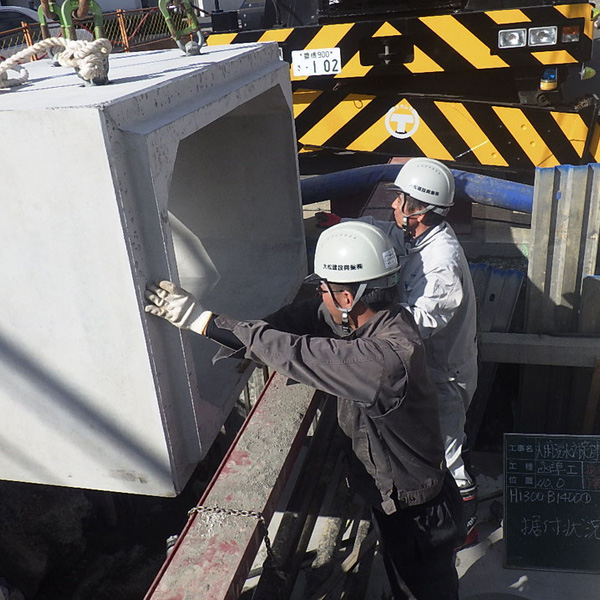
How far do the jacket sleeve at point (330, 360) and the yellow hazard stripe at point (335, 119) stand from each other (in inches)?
158

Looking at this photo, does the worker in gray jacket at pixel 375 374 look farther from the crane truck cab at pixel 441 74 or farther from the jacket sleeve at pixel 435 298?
the crane truck cab at pixel 441 74

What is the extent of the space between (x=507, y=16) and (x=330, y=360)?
13.3 feet

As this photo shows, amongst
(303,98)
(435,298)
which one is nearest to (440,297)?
(435,298)

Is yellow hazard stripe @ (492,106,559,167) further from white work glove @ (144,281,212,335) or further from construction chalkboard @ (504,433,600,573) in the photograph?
white work glove @ (144,281,212,335)

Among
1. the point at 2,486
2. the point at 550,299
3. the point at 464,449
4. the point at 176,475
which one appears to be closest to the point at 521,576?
the point at 464,449

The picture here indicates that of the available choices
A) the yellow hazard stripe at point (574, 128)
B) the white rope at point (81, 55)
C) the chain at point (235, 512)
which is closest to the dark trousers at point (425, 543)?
the chain at point (235, 512)

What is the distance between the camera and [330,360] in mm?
2020

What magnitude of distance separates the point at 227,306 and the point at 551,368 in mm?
2158

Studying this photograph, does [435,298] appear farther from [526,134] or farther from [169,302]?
[526,134]

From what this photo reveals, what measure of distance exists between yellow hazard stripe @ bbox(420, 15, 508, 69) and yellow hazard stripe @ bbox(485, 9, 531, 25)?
19 centimetres

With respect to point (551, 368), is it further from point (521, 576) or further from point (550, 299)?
point (521, 576)

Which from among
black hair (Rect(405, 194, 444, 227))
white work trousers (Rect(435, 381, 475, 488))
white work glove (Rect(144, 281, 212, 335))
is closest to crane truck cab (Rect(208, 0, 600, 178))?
black hair (Rect(405, 194, 444, 227))

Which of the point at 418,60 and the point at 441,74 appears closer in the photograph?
the point at 418,60

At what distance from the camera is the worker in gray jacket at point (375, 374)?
6.59 ft
